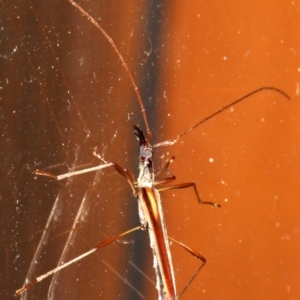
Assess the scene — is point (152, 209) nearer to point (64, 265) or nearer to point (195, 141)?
point (64, 265)

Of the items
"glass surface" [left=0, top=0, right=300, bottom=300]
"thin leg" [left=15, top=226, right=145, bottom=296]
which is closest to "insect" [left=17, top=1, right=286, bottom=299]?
"thin leg" [left=15, top=226, right=145, bottom=296]

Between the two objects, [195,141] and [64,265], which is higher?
[195,141]

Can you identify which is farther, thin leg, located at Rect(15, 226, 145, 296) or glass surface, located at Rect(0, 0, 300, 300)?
glass surface, located at Rect(0, 0, 300, 300)

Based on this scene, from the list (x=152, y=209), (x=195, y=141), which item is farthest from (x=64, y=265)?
(x=195, y=141)

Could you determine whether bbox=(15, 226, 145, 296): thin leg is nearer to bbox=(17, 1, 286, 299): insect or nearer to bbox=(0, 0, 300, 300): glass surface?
bbox=(17, 1, 286, 299): insect

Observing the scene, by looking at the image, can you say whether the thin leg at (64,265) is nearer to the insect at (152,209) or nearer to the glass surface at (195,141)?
the insect at (152,209)

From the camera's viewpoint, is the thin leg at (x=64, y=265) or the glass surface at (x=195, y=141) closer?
the thin leg at (x=64, y=265)

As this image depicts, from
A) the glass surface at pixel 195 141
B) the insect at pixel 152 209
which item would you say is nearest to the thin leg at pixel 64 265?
the insect at pixel 152 209

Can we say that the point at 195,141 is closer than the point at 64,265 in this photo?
No
